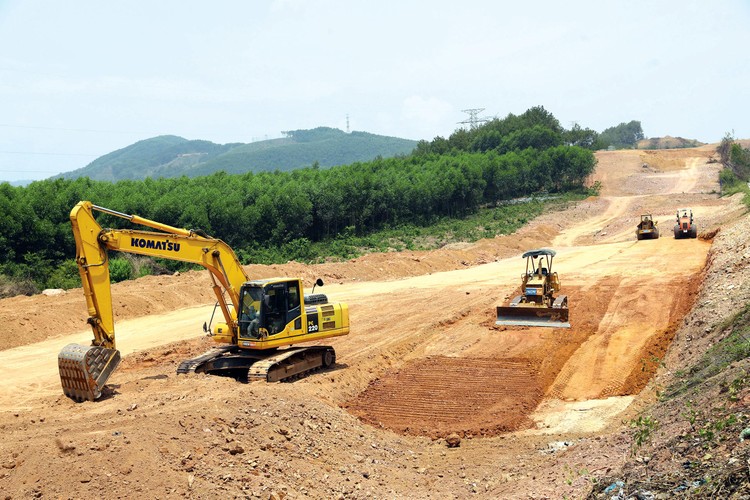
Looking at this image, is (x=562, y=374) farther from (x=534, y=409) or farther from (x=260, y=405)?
(x=260, y=405)

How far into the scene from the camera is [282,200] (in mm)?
49625

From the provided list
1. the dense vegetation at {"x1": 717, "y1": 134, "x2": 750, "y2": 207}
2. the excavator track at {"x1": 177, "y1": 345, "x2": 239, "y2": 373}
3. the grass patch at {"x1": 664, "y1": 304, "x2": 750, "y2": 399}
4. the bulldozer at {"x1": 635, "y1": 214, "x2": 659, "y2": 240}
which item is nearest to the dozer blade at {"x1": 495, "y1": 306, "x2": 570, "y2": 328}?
the grass patch at {"x1": 664, "y1": 304, "x2": 750, "y2": 399}

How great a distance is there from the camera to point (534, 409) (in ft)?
51.9

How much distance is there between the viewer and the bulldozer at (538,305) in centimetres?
2262

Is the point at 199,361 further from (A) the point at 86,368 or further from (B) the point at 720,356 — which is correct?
(B) the point at 720,356

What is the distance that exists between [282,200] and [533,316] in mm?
29610

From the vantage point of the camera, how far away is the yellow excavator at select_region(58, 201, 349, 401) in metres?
14.6

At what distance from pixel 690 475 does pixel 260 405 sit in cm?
780

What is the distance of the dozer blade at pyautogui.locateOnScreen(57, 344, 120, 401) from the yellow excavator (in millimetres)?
19

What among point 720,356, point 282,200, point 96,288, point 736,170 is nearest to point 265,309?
point 96,288

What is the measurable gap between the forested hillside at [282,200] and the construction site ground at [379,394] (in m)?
9.89

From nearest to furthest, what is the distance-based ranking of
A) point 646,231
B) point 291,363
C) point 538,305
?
point 291,363, point 538,305, point 646,231

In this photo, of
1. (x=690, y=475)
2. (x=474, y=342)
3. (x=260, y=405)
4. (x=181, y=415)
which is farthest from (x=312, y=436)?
(x=474, y=342)

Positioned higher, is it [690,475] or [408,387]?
[690,475]
